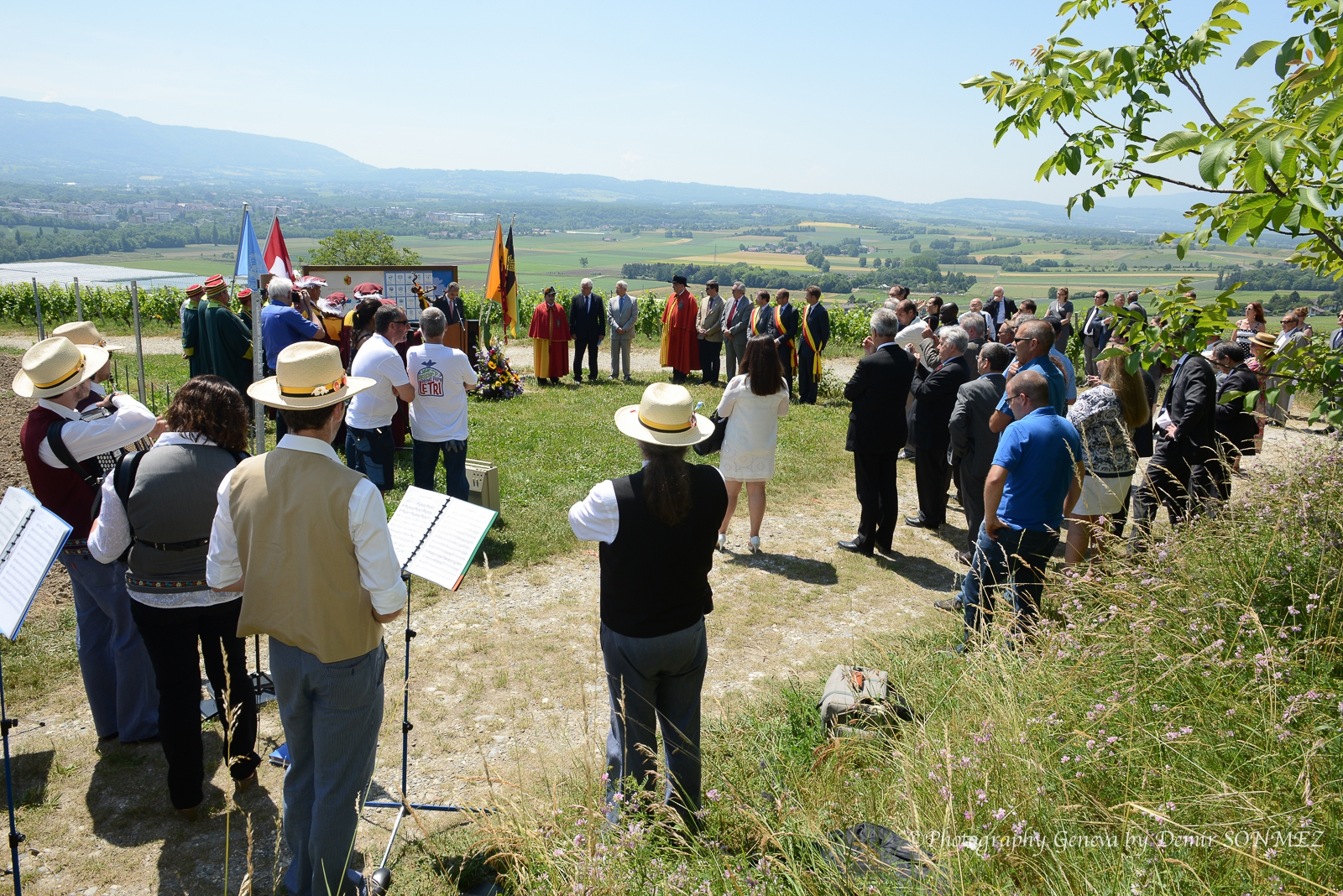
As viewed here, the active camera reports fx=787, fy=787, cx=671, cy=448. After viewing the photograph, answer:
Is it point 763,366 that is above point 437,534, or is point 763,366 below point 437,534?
above

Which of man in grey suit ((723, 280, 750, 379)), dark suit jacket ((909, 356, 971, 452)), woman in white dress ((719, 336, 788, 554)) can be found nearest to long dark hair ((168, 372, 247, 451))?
woman in white dress ((719, 336, 788, 554))

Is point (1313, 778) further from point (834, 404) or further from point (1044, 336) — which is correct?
point (834, 404)

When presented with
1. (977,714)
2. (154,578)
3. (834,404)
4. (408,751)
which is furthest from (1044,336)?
(834,404)

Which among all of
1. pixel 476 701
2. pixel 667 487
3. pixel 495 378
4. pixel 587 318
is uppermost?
pixel 667 487

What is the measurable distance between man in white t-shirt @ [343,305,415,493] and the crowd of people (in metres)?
0.02

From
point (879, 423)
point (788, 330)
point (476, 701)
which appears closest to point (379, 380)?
point (476, 701)

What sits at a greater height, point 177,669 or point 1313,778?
point 1313,778

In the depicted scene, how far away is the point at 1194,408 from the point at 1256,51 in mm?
4477

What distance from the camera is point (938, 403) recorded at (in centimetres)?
755

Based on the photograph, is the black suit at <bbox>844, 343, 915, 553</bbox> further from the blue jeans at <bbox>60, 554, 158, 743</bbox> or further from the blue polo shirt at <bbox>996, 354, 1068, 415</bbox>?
the blue jeans at <bbox>60, 554, 158, 743</bbox>

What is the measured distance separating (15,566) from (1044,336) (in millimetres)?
6213

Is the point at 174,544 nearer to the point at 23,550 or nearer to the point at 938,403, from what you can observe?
the point at 23,550

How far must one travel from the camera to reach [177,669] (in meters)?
3.70

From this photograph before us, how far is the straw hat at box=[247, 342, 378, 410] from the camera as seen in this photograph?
9.56ft
